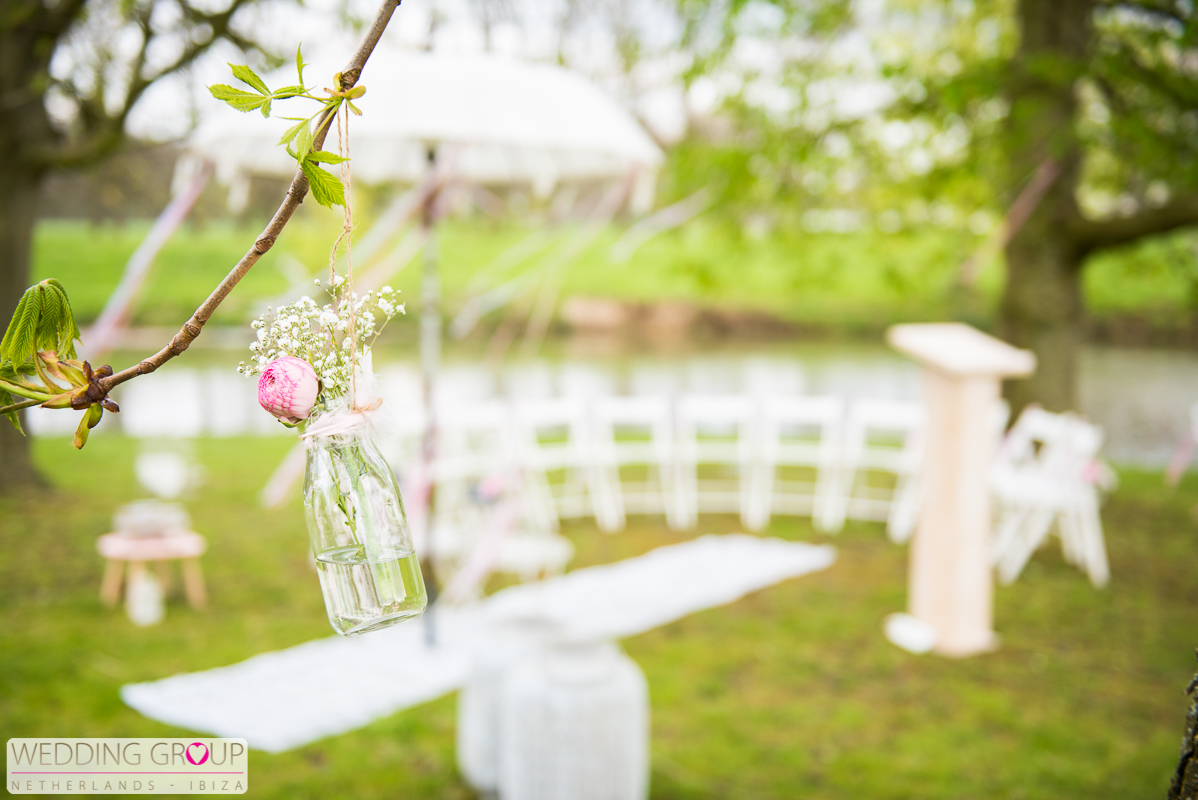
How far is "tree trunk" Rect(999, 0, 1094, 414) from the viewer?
625 centimetres

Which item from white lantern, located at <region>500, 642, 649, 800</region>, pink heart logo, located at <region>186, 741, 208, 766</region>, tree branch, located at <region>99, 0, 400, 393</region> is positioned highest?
tree branch, located at <region>99, 0, 400, 393</region>

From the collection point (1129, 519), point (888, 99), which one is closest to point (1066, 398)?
point (1129, 519)

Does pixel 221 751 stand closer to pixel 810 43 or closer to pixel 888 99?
pixel 888 99

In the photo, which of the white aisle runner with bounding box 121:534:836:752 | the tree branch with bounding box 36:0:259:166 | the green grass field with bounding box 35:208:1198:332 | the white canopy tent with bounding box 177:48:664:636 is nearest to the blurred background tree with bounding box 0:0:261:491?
the tree branch with bounding box 36:0:259:166

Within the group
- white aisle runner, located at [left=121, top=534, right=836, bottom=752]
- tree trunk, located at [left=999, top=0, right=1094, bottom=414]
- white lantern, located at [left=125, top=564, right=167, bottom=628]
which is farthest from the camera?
tree trunk, located at [left=999, top=0, right=1094, bottom=414]

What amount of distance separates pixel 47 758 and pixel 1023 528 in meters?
6.73

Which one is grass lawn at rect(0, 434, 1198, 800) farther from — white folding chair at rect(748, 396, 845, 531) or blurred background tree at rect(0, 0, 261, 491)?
blurred background tree at rect(0, 0, 261, 491)

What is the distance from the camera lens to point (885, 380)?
1535 centimetres

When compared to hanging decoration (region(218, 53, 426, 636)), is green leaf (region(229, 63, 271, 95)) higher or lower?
higher

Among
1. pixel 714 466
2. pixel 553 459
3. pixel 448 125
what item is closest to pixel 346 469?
pixel 448 125

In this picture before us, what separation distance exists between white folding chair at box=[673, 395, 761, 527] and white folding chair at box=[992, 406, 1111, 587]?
1.85m

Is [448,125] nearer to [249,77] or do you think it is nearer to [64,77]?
[249,77]

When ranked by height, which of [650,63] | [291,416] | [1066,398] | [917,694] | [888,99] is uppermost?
[650,63]

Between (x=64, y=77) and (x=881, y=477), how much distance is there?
787 cm
